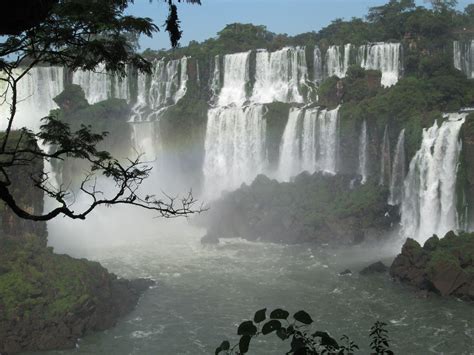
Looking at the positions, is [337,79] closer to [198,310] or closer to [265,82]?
[265,82]

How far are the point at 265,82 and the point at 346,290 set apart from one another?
23.3 metres

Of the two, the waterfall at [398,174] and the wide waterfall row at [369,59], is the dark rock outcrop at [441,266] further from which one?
the wide waterfall row at [369,59]

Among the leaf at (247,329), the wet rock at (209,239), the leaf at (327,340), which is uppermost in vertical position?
the leaf at (247,329)

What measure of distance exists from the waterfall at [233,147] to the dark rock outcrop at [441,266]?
1546 cm

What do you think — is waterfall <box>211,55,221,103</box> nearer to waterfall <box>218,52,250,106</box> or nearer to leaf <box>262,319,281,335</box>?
waterfall <box>218,52,250,106</box>

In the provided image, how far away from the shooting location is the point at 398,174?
3105 centimetres

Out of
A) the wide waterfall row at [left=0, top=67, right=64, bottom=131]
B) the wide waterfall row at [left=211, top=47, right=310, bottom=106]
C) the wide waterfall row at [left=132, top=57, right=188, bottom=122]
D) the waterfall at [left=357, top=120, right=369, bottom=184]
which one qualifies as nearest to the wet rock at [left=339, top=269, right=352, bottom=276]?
the waterfall at [left=357, top=120, right=369, bottom=184]

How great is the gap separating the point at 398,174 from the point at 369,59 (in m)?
12.4

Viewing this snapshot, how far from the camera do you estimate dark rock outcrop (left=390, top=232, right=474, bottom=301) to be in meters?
21.8

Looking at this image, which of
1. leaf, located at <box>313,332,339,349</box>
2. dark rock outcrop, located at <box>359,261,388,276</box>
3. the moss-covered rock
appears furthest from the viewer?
dark rock outcrop, located at <box>359,261,388,276</box>

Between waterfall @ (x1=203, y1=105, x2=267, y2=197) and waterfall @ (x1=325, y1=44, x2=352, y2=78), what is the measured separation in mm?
7845

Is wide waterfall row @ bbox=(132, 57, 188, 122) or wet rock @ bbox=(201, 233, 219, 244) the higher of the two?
wide waterfall row @ bbox=(132, 57, 188, 122)

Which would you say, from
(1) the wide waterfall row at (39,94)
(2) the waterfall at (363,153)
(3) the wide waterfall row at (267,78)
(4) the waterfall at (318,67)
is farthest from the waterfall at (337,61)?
(1) the wide waterfall row at (39,94)

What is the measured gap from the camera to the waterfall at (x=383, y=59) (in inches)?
1586
